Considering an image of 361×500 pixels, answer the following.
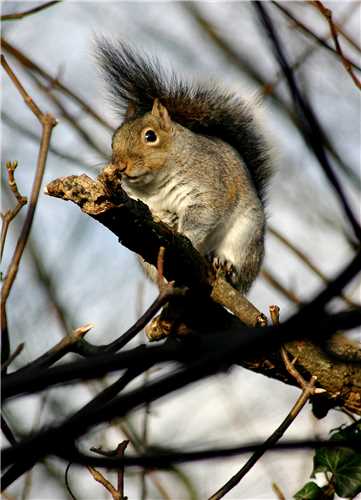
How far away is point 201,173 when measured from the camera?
9.32 feet

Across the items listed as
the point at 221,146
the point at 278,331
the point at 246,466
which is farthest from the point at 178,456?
the point at 221,146

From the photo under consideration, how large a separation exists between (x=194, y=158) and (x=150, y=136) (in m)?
0.18

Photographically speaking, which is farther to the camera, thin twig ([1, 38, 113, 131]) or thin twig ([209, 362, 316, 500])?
thin twig ([1, 38, 113, 131])

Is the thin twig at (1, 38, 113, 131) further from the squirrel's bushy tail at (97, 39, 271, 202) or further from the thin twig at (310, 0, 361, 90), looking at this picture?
the thin twig at (310, 0, 361, 90)

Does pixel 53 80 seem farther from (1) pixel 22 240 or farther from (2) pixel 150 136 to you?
(1) pixel 22 240

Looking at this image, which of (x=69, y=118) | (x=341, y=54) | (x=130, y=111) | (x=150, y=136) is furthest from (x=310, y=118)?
(x=69, y=118)

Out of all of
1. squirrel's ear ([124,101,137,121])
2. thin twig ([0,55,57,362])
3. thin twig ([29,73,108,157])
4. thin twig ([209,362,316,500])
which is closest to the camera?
thin twig ([0,55,57,362])

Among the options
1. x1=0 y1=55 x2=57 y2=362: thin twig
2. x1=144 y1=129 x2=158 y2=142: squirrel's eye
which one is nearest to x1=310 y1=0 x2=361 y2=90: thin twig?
x1=144 y1=129 x2=158 y2=142: squirrel's eye

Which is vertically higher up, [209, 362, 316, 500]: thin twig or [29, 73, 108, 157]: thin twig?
[29, 73, 108, 157]: thin twig

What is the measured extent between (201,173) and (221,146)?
0.28 meters

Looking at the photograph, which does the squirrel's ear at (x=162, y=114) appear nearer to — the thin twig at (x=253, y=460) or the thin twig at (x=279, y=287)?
the thin twig at (x=279, y=287)

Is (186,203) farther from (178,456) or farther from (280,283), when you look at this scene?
Answer: (178,456)

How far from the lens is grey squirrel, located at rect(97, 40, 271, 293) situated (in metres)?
2.74

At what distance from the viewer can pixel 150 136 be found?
289 centimetres
